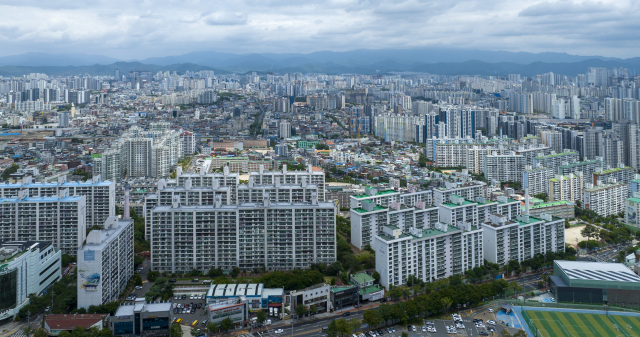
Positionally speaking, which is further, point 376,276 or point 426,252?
point 426,252

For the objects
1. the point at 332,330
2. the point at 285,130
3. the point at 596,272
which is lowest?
the point at 332,330

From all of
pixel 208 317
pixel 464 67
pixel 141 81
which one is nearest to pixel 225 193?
pixel 208 317

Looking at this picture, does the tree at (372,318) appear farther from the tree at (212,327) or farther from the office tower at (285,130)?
the office tower at (285,130)

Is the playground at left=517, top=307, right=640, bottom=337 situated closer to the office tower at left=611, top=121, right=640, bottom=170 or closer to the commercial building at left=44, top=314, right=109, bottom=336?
the commercial building at left=44, top=314, right=109, bottom=336

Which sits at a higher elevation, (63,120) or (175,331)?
(63,120)

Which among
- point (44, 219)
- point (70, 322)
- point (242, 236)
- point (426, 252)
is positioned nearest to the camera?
point (70, 322)

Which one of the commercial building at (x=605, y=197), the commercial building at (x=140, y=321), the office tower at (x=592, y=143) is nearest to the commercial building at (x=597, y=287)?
the commercial building at (x=605, y=197)

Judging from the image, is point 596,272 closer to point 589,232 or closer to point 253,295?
point 589,232

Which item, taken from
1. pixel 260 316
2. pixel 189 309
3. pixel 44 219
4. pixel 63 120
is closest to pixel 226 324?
pixel 260 316
